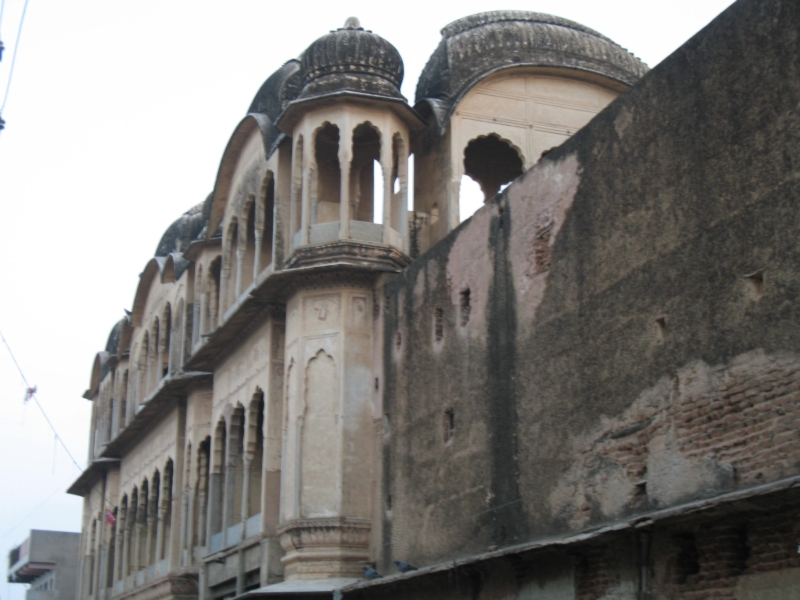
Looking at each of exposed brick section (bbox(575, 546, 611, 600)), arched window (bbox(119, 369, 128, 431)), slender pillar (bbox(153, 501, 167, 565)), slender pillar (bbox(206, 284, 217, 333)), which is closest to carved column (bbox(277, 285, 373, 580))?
exposed brick section (bbox(575, 546, 611, 600))

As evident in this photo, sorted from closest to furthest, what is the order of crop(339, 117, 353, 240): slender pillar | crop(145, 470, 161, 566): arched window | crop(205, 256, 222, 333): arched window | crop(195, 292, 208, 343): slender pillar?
1. crop(339, 117, 353, 240): slender pillar
2. crop(195, 292, 208, 343): slender pillar
3. crop(205, 256, 222, 333): arched window
4. crop(145, 470, 161, 566): arched window

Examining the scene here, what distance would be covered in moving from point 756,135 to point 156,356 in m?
16.5

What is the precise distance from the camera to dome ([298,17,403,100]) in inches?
535

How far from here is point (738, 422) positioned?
7.36 meters

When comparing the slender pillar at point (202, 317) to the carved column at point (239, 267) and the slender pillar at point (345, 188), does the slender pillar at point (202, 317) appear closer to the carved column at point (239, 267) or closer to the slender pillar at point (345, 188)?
the carved column at point (239, 267)

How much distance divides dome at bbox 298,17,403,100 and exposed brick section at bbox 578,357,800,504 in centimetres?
655

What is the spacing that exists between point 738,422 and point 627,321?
150 centimetres

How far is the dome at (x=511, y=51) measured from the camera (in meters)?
14.7

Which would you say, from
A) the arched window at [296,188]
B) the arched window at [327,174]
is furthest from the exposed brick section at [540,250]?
the arched window at [327,174]

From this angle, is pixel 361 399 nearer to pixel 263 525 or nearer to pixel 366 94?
pixel 263 525

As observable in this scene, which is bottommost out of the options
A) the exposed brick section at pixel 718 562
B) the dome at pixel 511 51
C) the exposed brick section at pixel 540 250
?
the exposed brick section at pixel 718 562

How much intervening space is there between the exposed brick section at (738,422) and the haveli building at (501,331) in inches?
0.7

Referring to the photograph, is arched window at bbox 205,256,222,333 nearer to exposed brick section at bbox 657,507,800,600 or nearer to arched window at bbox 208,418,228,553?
arched window at bbox 208,418,228,553

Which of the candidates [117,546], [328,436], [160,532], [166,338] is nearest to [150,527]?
[160,532]
